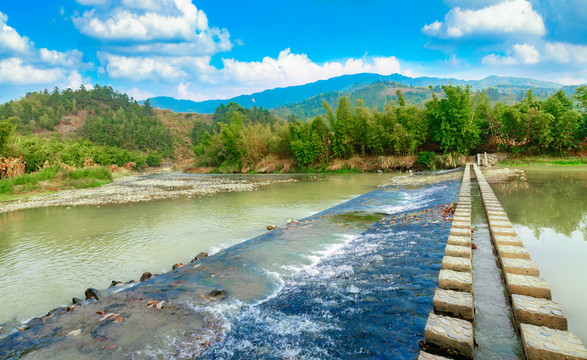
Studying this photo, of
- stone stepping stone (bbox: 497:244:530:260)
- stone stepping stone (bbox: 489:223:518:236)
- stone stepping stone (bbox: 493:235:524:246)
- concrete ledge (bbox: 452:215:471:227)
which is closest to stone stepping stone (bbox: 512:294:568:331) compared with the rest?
stone stepping stone (bbox: 497:244:530:260)

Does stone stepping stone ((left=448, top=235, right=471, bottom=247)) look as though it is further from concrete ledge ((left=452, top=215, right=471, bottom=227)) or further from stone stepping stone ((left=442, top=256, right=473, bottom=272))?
concrete ledge ((left=452, top=215, right=471, bottom=227))

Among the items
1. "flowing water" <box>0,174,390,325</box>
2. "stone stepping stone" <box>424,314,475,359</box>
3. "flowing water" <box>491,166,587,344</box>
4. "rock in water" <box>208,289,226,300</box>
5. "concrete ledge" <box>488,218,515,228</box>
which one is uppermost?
"concrete ledge" <box>488,218,515,228</box>

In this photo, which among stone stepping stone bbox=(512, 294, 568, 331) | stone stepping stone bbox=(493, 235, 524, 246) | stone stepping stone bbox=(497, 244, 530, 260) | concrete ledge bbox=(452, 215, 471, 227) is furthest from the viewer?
concrete ledge bbox=(452, 215, 471, 227)

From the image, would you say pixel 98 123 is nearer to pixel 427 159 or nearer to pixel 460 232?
pixel 427 159

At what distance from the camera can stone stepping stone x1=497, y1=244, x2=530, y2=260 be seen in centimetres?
397

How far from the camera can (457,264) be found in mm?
3695

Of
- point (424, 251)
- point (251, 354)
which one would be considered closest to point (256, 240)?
point (424, 251)

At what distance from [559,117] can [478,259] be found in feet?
100

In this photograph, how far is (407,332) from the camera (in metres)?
2.95

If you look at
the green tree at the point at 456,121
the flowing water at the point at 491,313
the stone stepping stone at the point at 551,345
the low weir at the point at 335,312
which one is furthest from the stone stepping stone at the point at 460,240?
the green tree at the point at 456,121

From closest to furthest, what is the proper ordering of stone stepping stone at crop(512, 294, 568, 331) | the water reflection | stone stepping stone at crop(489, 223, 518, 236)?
stone stepping stone at crop(512, 294, 568, 331)
stone stepping stone at crop(489, 223, 518, 236)
the water reflection

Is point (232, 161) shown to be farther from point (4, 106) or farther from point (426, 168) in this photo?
point (4, 106)

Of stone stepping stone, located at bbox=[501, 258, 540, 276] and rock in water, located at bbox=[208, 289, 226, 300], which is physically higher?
stone stepping stone, located at bbox=[501, 258, 540, 276]

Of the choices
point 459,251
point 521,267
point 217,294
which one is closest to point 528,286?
point 521,267
